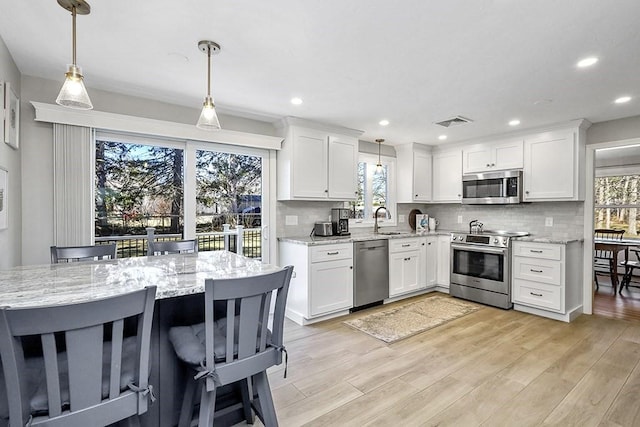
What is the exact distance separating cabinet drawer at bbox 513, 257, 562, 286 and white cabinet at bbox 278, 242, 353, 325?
2.10 metres

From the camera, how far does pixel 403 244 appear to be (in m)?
4.40

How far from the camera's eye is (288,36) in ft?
6.59

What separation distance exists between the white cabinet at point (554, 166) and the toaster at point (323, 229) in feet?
8.47

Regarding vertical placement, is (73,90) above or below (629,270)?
above

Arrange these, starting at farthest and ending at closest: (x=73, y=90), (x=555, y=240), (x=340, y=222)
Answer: (x=340, y=222)
(x=555, y=240)
(x=73, y=90)

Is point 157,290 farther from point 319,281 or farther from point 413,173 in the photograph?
point 413,173

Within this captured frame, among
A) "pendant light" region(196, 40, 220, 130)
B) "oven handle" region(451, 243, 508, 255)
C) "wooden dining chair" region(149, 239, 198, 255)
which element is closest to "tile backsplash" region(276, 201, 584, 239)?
"oven handle" region(451, 243, 508, 255)

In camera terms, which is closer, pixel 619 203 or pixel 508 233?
pixel 508 233

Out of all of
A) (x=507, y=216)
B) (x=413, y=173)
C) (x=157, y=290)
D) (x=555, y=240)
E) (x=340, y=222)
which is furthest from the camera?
(x=413, y=173)

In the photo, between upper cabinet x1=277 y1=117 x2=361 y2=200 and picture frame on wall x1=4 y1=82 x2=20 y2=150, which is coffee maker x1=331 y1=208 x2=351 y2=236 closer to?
upper cabinet x1=277 y1=117 x2=361 y2=200

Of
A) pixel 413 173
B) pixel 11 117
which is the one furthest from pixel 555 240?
pixel 11 117

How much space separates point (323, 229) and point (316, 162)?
33.6 inches

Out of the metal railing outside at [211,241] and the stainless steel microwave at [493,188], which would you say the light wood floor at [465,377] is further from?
the stainless steel microwave at [493,188]

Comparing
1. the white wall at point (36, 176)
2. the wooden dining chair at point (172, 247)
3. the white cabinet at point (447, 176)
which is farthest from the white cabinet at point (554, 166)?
the white wall at point (36, 176)
